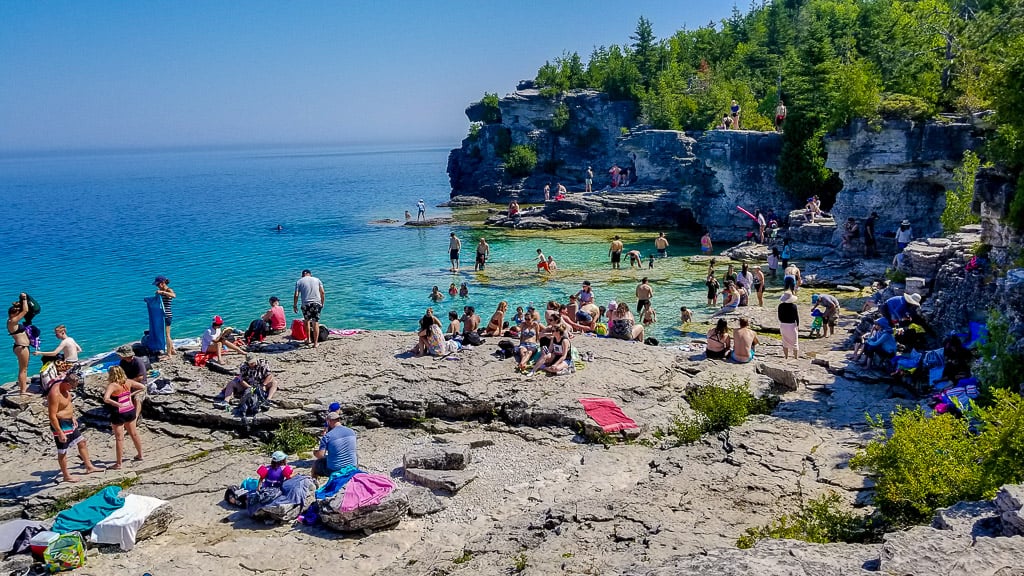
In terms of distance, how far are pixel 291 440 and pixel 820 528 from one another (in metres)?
8.53

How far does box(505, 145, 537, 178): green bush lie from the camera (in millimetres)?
63000

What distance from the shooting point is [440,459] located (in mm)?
10609

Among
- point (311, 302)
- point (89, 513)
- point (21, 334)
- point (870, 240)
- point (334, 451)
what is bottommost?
point (89, 513)

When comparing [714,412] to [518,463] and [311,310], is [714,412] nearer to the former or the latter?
[518,463]

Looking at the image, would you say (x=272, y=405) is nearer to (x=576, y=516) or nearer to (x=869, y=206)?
(x=576, y=516)

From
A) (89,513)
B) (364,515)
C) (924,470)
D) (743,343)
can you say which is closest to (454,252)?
(743,343)

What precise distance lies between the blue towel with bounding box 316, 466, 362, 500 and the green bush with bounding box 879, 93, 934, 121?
86.7 ft

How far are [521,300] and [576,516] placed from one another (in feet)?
55.1

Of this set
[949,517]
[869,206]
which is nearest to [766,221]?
[869,206]

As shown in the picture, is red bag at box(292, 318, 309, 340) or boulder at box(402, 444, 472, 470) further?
red bag at box(292, 318, 309, 340)

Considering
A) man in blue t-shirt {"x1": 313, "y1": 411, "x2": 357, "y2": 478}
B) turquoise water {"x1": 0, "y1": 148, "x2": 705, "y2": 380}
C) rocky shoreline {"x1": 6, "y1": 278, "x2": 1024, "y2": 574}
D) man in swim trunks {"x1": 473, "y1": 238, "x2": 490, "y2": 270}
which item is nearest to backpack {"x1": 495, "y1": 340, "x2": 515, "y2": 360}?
rocky shoreline {"x1": 6, "y1": 278, "x2": 1024, "y2": 574}

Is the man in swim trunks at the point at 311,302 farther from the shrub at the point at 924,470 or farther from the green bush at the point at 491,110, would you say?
the green bush at the point at 491,110

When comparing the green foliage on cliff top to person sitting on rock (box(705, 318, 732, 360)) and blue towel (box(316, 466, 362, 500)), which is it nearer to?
person sitting on rock (box(705, 318, 732, 360))

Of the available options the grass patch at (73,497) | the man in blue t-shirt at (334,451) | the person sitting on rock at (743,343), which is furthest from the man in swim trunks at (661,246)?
the grass patch at (73,497)
